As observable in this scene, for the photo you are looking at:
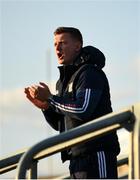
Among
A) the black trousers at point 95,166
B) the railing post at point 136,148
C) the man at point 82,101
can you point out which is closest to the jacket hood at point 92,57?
the man at point 82,101

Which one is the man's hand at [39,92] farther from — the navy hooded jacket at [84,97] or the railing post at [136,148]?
the railing post at [136,148]

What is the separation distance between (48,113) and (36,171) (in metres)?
0.73

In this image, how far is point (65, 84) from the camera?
4.52 metres

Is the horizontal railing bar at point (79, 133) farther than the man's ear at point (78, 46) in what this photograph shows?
No

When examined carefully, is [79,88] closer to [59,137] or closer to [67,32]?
[67,32]

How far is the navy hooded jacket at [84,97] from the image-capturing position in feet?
13.6

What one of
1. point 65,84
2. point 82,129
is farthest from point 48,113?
point 82,129

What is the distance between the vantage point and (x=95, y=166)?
4.23m

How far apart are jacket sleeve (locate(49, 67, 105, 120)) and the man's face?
0.68ft

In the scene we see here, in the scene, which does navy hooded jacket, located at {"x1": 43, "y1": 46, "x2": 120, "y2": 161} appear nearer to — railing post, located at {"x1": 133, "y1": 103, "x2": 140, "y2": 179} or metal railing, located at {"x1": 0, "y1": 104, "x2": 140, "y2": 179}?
metal railing, located at {"x1": 0, "y1": 104, "x2": 140, "y2": 179}

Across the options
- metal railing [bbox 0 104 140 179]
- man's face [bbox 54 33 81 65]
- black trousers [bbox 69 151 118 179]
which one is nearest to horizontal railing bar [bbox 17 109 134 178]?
metal railing [bbox 0 104 140 179]

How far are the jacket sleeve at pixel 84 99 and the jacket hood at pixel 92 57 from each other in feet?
0.30

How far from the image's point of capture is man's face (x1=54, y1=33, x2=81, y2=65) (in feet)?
14.7

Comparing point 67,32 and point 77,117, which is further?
point 67,32
